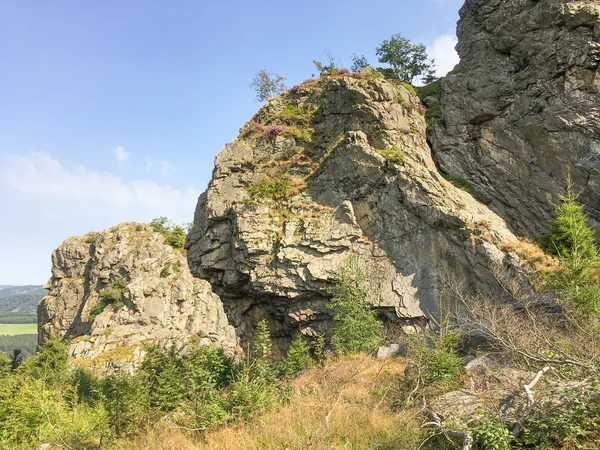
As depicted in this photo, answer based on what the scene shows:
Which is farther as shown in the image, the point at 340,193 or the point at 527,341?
the point at 340,193

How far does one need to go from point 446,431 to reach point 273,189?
2499 centimetres

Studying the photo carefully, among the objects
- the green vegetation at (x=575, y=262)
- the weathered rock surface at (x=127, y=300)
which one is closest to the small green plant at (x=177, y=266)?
the weathered rock surface at (x=127, y=300)

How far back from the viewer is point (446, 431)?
240 inches

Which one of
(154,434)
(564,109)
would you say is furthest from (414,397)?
(564,109)

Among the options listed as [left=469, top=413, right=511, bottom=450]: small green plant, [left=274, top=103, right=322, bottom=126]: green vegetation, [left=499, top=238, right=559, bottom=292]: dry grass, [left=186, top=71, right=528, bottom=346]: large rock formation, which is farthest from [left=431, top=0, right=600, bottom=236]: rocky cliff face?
[left=469, top=413, right=511, bottom=450]: small green plant

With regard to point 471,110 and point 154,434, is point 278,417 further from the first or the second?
point 471,110

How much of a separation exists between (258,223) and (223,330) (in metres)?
9.33

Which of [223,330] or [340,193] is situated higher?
[340,193]

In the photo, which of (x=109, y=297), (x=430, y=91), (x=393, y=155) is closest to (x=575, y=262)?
(x=393, y=155)

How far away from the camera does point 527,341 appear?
11172 mm

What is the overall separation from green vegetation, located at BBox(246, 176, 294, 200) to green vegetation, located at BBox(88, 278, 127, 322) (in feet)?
48.6

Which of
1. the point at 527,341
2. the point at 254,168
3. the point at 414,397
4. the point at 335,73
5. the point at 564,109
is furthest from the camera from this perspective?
the point at 335,73

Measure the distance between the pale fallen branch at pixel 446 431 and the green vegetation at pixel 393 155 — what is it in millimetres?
20317

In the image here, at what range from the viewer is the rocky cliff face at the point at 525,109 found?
2094 centimetres
